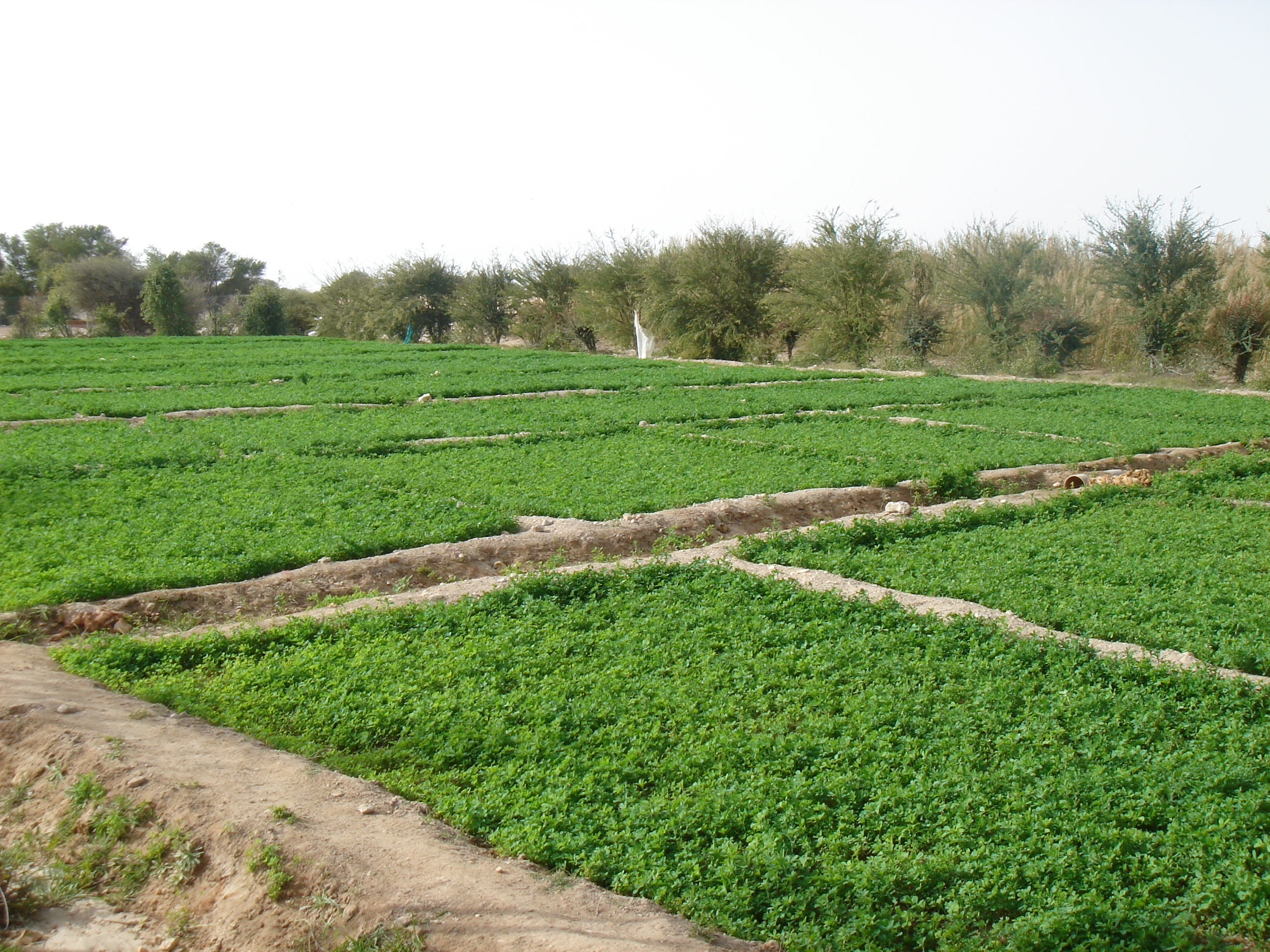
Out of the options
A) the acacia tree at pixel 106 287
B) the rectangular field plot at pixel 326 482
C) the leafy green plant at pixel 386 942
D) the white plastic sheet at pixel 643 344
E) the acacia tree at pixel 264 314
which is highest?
the acacia tree at pixel 106 287

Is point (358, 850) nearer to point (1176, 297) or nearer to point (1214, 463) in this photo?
point (1214, 463)

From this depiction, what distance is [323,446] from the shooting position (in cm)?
1234

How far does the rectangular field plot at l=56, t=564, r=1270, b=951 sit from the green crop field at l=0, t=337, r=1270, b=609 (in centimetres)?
203

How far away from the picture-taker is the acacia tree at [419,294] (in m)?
49.4

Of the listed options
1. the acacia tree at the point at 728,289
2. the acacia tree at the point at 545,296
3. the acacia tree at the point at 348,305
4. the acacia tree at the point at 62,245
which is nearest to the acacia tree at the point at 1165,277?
the acacia tree at the point at 728,289

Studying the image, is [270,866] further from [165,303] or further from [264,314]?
[165,303]

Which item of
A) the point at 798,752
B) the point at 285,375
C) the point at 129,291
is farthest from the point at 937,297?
the point at 129,291

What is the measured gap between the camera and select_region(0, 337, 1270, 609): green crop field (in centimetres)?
774

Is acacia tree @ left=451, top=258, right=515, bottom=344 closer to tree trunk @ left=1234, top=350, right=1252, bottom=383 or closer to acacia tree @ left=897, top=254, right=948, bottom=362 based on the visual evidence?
acacia tree @ left=897, top=254, right=948, bottom=362

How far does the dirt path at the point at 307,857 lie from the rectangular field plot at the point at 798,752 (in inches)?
6.6

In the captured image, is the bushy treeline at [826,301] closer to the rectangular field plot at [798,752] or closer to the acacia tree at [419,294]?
the acacia tree at [419,294]

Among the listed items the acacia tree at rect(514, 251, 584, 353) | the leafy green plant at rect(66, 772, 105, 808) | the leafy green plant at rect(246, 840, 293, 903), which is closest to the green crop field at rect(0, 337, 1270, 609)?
the leafy green plant at rect(66, 772, 105, 808)

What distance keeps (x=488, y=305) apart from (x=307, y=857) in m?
44.8

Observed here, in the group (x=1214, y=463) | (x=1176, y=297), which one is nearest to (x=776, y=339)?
(x=1176, y=297)
